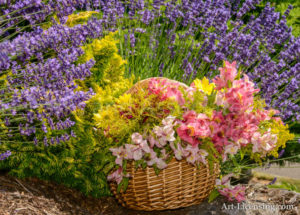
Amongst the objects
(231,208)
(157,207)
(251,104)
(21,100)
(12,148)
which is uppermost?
(21,100)

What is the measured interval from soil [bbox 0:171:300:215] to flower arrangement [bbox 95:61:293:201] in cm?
37

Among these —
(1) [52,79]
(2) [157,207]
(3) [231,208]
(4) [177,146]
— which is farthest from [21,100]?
(3) [231,208]

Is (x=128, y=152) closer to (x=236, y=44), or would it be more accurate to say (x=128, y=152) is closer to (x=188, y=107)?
(x=188, y=107)

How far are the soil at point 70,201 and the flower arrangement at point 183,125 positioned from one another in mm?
368

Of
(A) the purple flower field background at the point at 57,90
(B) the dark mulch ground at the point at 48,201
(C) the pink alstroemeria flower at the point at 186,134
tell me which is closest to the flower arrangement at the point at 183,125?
(C) the pink alstroemeria flower at the point at 186,134

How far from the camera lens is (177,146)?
202 centimetres

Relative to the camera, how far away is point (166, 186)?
7.00 ft

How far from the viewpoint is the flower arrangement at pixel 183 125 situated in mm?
2018

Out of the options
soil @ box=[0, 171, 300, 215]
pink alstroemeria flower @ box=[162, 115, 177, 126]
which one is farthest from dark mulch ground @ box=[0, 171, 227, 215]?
pink alstroemeria flower @ box=[162, 115, 177, 126]

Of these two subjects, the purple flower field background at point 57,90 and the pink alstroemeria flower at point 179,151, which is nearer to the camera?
the purple flower field background at point 57,90

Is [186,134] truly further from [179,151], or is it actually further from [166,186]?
[166,186]

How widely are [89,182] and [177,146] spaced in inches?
27.6

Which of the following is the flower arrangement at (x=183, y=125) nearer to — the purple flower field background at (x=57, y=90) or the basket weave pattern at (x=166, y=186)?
the basket weave pattern at (x=166, y=186)

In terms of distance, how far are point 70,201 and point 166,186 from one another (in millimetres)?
654
